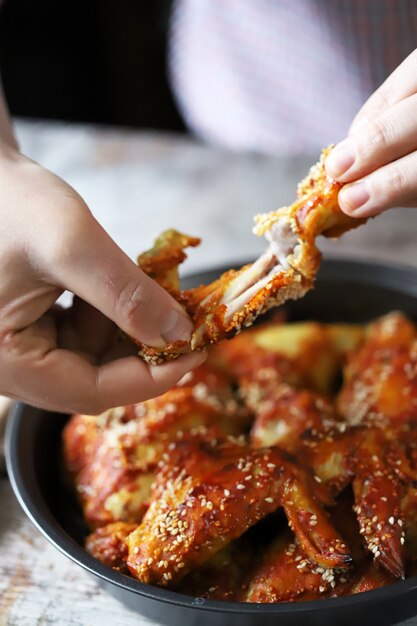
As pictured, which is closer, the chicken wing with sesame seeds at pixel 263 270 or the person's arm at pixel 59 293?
the person's arm at pixel 59 293

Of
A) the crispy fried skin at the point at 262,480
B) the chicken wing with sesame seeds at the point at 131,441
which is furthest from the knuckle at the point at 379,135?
the chicken wing with sesame seeds at the point at 131,441

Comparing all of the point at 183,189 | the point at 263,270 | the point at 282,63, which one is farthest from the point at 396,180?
the point at 183,189

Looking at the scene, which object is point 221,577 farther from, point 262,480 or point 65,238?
point 65,238

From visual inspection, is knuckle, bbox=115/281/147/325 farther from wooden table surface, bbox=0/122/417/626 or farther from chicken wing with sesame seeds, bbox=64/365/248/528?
wooden table surface, bbox=0/122/417/626

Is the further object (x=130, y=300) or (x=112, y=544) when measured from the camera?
(x=112, y=544)

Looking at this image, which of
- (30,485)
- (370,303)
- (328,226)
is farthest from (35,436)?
(370,303)

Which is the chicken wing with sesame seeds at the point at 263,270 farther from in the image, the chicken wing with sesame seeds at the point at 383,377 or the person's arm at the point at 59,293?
the chicken wing with sesame seeds at the point at 383,377

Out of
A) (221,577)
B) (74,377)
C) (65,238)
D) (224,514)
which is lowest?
(221,577)

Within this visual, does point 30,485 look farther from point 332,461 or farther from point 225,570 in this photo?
point 332,461
